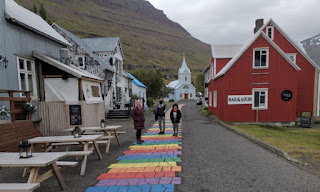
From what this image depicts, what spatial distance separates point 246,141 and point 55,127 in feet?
29.3

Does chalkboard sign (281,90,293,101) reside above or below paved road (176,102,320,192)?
above

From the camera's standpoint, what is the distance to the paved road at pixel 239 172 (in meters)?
4.23

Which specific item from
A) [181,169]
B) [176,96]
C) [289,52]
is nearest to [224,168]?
[181,169]

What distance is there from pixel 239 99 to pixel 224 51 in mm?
7395

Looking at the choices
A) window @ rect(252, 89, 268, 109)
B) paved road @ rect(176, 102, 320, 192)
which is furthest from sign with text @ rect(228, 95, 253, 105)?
Result: paved road @ rect(176, 102, 320, 192)

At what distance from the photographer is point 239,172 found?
5.02 m

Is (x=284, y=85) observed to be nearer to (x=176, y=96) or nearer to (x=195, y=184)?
(x=195, y=184)

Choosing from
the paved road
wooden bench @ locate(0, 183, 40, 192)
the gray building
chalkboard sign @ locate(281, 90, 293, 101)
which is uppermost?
the gray building

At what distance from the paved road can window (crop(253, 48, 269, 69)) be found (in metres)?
9.53

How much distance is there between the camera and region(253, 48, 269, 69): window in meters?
14.8

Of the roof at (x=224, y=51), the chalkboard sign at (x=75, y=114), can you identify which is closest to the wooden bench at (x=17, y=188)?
the chalkboard sign at (x=75, y=114)

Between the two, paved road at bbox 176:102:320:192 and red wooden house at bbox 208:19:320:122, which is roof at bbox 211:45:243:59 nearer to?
red wooden house at bbox 208:19:320:122

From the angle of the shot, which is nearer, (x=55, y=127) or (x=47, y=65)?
(x=55, y=127)

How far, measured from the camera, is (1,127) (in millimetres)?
5980
